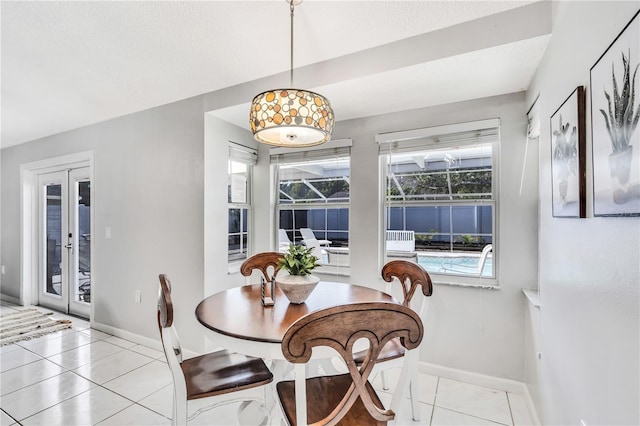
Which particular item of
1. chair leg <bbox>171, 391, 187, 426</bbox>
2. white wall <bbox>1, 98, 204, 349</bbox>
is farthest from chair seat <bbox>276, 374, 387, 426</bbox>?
white wall <bbox>1, 98, 204, 349</bbox>

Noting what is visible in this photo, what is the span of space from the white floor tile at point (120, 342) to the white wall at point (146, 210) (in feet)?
0.40

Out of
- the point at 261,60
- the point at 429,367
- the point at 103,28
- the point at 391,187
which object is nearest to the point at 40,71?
the point at 103,28

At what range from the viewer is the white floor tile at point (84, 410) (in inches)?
82.2

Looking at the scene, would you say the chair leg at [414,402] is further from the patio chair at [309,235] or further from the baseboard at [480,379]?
the patio chair at [309,235]

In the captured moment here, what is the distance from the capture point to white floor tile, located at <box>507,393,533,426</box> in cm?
207

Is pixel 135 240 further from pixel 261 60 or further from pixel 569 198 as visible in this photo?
pixel 569 198

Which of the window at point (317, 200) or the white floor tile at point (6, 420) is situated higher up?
the window at point (317, 200)

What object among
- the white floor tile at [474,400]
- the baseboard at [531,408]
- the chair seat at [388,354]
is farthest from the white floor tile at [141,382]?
the baseboard at [531,408]

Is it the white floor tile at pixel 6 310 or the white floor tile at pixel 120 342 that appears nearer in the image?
the white floor tile at pixel 120 342

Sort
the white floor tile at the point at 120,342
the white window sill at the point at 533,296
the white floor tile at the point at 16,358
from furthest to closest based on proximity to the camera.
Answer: the white floor tile at the point at 120,342
the white floor tile at the point at 16,358
the white window sill at the point at 533,296

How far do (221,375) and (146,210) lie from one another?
7.48ft

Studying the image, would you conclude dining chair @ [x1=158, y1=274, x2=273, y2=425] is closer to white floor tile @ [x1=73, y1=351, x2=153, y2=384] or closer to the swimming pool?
white floor tile @ [x1=73, y1=351, x2=153, y2=384]

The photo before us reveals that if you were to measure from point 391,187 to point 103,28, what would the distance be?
240 centimetres

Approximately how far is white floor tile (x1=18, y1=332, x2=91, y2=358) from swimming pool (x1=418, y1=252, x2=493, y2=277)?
3.55 metres
